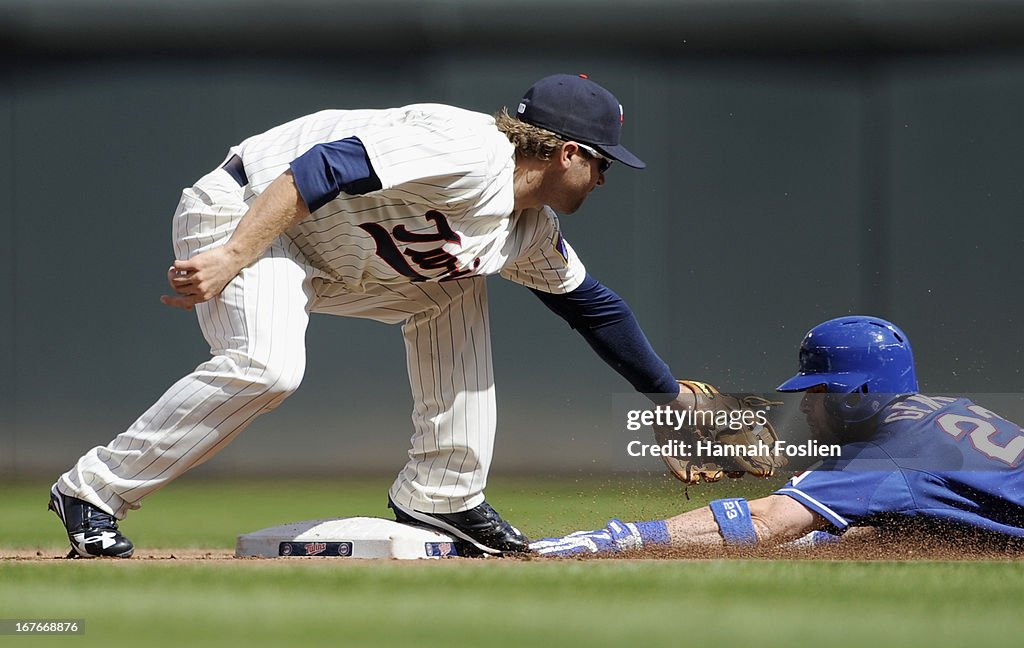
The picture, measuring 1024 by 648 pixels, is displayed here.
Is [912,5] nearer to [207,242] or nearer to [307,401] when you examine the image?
[307,401]

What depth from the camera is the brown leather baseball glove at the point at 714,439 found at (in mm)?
3643

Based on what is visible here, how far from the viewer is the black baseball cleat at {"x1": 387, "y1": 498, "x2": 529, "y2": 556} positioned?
3387 mm

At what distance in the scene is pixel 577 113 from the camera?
10.2 ft

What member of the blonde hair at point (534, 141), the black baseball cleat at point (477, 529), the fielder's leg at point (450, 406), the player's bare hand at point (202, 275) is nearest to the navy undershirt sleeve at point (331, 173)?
the player's bare hand at point (202, 275)

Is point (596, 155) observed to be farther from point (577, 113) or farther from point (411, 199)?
point (411, 199)

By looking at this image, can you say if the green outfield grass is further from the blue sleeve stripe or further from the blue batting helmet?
the blue batting helmet

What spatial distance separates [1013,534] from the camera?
3.35m

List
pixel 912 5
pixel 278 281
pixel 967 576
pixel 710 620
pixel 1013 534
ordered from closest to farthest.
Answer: pixel 710 620 → pixel 967 576 → pixel 278 281 → pixel 1013 534 → pixel 912 5

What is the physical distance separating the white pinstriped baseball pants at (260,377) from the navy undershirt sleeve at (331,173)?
0.30 metres

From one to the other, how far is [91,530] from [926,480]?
6.49ft

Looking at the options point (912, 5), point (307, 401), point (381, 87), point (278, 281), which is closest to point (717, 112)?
point (912, 5)

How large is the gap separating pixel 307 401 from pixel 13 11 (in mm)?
2520

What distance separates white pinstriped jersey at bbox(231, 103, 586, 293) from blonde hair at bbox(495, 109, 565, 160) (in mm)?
29

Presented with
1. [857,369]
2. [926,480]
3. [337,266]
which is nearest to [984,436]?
[926,480]
